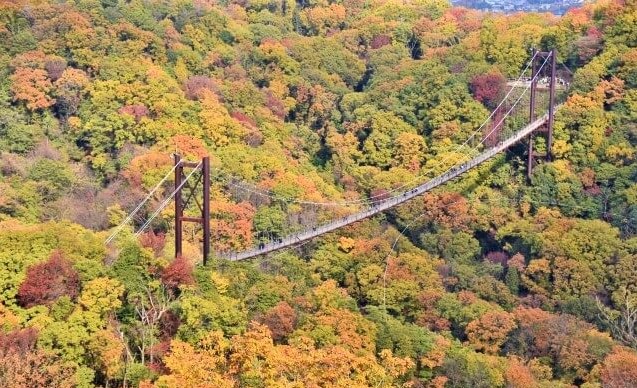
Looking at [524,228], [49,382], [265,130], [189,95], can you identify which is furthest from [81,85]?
[49,382]

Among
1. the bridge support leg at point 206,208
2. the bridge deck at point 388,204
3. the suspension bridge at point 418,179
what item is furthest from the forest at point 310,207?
the bridge deck at point 388,204

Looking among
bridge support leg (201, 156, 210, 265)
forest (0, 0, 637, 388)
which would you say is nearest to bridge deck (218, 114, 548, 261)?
forest (0, 0, 637, 388)

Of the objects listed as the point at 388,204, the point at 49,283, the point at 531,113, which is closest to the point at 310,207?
the point at 388,204

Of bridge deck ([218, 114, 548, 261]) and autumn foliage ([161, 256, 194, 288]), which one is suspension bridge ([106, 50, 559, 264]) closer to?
bridge deck ([218, 114, 548, 261])

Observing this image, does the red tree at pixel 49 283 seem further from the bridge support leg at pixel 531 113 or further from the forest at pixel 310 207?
the bridge support leg at pixel 531 113

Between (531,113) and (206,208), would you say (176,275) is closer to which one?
(206,208)

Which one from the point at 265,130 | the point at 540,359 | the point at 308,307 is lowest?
the point at 540,359

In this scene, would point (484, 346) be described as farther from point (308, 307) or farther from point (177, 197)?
point (177, 197)
